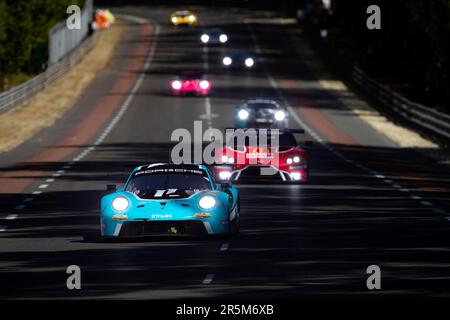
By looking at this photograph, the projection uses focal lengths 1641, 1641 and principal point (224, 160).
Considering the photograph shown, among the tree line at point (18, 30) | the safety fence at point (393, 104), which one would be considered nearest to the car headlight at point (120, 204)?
the safety fence at point (393, 104)

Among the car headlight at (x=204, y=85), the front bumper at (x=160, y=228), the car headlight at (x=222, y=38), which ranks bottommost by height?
the car headlight at (x=204, y=85)

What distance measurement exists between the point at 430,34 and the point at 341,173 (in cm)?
3575

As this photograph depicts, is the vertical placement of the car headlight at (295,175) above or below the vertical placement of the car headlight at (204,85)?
below

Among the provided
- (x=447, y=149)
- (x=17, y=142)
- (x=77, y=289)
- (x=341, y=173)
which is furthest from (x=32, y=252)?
(x=17, y=142)

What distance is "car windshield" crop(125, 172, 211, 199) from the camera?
23875mm

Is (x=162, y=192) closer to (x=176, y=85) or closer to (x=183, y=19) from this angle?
(x=176, y=85)

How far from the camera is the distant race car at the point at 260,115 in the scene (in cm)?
5800

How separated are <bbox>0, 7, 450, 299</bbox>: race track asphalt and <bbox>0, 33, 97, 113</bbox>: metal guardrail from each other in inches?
96.8

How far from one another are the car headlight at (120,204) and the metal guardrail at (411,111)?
28509mm

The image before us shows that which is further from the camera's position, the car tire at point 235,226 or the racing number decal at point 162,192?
the car tire at point 235,226

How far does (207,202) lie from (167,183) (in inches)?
50.6

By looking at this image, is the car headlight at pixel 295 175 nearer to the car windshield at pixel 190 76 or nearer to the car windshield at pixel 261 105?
the car windshield at pixel 261 105

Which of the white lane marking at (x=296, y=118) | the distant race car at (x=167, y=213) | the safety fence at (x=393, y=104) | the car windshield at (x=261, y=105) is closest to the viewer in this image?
the distant race car at (x=167, y=213)

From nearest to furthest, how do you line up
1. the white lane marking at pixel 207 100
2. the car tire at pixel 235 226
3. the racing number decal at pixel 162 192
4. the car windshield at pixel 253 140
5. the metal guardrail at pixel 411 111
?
the racing number decal at pixel 162 192, the car tire at pixel 235 226, the car windshield at pixel 253 140, the metal guardrail at pixel 411 111, the white lane marking at pixel 207 100
